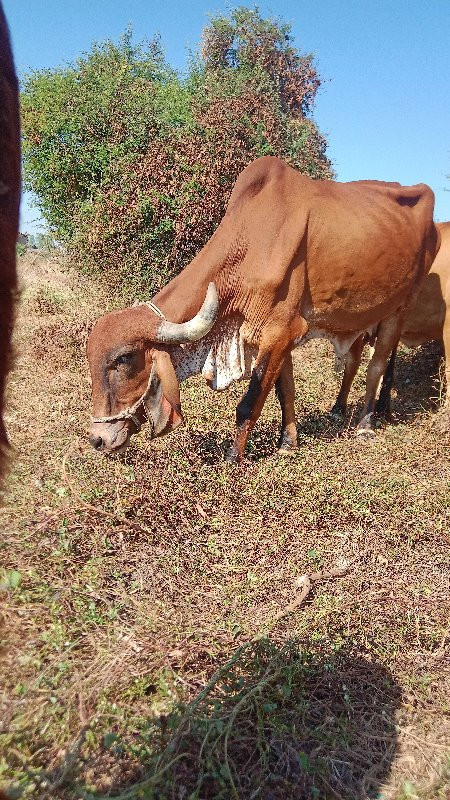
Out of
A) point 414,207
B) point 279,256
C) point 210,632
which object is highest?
point 414,207

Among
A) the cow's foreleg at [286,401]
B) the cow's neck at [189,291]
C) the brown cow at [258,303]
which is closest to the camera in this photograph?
the brown cow at [258,303]

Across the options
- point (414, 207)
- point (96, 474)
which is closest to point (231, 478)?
point (96, 474)

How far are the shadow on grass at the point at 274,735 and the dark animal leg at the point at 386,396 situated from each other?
445 cm

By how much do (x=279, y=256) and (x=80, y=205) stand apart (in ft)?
24.8

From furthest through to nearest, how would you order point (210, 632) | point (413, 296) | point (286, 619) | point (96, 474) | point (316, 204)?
point (413, 296)
point (316, 204)
point (96, 474)
point (286, 619)
point (210, 632)

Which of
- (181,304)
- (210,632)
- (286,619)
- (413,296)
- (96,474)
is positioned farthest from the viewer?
(413,296)

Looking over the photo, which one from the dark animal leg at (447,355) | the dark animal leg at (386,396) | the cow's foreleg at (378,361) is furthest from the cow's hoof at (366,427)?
the dark animal leg at (447,355)

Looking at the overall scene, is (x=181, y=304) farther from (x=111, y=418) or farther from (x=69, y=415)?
(x=69, y=415)

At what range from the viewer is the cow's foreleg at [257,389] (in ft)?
16.5

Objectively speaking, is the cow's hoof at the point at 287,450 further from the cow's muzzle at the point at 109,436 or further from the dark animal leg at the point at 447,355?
the dark animal leg at the point at 447,355

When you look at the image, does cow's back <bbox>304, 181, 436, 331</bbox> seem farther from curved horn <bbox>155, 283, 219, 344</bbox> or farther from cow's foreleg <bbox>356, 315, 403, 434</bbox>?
curved horn <bbox>155, 283, 219, 344</bbox>

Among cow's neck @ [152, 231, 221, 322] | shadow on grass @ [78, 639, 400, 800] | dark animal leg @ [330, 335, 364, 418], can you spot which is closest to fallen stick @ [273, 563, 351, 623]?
shadow on grass @ [78, 639, 400, 800]

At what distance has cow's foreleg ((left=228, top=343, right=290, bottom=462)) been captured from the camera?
5031 millimetres

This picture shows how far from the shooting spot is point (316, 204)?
17.4 feet
